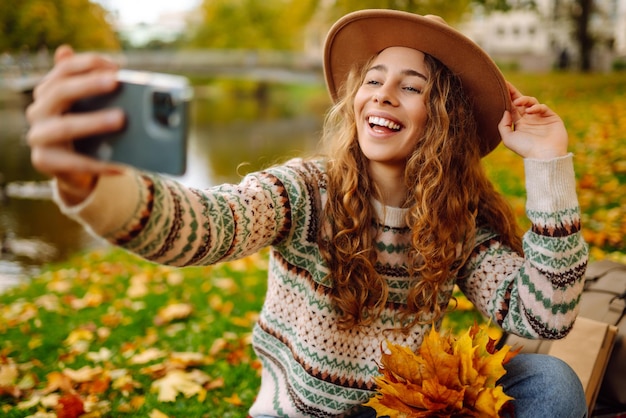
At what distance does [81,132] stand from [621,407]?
2.04 metres

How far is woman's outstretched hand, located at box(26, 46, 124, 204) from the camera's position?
89 cm

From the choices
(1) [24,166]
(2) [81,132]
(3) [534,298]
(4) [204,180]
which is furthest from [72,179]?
(1) [24,166]

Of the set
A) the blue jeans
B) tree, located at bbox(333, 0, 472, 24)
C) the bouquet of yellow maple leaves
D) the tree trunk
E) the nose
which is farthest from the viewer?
Result: the tree trunk

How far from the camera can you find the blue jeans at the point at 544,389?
61.1 inches

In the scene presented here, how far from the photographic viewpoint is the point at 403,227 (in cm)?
175

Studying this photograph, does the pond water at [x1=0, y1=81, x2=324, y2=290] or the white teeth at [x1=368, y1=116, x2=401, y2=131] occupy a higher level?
the white teeth at [x1=368, y1=116, x2=401, y2=131]

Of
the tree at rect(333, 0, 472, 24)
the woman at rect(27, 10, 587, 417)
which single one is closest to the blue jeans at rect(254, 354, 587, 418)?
the woman at rect(27, 10, 587, 417)

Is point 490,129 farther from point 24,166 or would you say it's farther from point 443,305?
point 24,166

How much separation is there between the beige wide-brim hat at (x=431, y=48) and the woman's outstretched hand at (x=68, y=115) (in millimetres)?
986

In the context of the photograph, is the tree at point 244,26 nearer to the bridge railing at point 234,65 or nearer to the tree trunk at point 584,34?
the bridge railing at point 234,65

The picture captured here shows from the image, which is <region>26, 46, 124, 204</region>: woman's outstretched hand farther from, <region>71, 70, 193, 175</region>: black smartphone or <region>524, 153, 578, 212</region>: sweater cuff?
<region>524, 153, 578, 212</region>: sweater cuff

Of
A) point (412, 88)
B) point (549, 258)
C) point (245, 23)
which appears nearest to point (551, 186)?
point (549, 258)

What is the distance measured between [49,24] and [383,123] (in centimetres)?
1043

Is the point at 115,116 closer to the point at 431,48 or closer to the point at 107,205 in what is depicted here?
the point at 107,205
